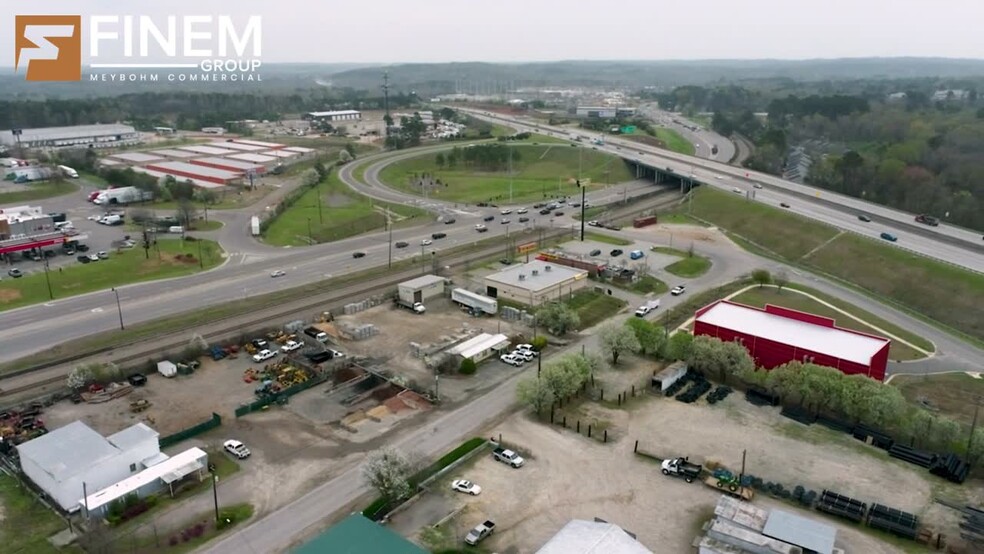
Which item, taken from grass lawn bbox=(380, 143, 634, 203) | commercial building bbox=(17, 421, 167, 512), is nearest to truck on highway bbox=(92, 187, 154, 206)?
grass lawn bbox=(380, 143, 634, 203)

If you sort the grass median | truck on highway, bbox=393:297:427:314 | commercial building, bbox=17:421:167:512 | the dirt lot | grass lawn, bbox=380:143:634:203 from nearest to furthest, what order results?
the dirt lot → commercial building, bbox=17:421:167:512 → the grass median → truck on highway, bbox=393:297:427:314 → grass lawn, bbox=380:143:634:203

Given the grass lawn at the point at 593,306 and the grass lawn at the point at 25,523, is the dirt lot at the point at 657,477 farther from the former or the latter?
the grass lawn at the point at 25,523

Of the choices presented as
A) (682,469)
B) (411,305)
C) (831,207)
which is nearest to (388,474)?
(682,469)

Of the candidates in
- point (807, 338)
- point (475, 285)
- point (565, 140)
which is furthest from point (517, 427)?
point (565, 140)

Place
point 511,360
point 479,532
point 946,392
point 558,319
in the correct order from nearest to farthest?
point 479,532 < point 946,392 < point 511,360 < point 558,319

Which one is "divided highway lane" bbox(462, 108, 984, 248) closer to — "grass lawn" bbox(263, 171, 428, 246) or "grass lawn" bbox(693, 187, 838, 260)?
"grass lawn" bbox(693, 187, 838, 260)

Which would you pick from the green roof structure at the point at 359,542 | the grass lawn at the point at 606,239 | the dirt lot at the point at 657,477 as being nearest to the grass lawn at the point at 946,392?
the dirt lot at the point at 657,477

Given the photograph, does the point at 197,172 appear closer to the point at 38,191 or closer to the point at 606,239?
the point at 38,191
